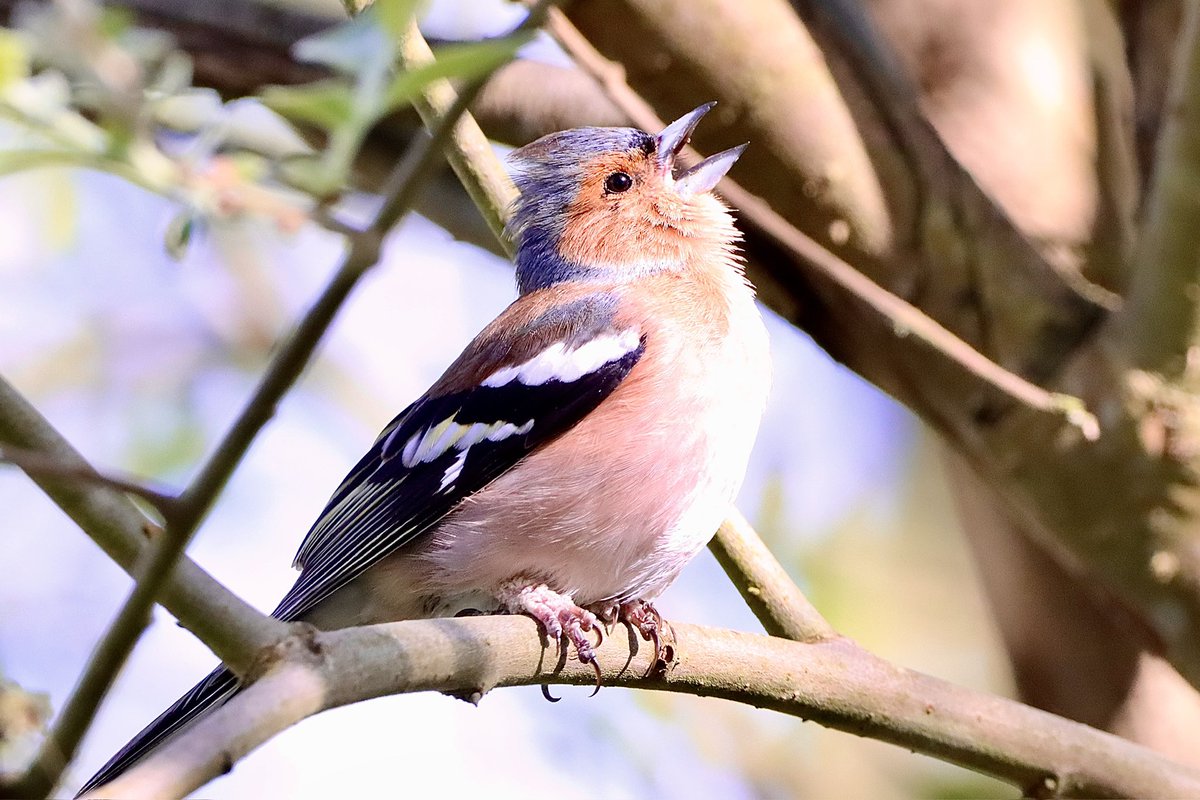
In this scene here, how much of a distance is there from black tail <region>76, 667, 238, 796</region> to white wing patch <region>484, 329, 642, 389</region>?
1.34 m

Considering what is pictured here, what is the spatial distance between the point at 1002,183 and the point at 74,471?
4.36 meters

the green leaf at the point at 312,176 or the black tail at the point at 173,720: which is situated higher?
the black tail at the point at 173,720

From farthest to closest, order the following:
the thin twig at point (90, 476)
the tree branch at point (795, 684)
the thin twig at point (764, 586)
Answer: the thin twig at point (764, 586)
the tree branch at point (795, 684)
the thin twig at point (90, 476)

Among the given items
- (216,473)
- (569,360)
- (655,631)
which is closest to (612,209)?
(569,360)

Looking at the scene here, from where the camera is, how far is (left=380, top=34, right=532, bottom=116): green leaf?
4.72ft

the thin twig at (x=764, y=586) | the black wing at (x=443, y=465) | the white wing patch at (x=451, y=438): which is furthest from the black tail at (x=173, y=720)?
the thin twig at (x=764, y=586)

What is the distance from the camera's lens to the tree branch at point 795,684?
8.23 ft

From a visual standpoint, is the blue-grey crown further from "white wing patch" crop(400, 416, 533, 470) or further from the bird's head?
"white wing patch" crop(400, 416, 533, 470)

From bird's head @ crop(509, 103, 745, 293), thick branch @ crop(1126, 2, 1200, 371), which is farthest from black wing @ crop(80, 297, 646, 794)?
thick branch @ crop(1126, 2, 1200, 371)

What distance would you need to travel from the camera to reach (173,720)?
11.1 feet

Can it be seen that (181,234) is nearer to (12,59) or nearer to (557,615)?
(12,59)

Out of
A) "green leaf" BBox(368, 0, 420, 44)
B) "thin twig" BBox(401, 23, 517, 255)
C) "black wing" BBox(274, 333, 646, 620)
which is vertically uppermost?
"thin twig" BBox(401, 23, 517, 255)

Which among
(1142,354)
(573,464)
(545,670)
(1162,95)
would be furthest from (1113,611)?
(545,670)

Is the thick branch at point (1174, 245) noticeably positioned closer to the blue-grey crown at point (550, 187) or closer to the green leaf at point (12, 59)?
the blue-grey crown at point (550, 187)
